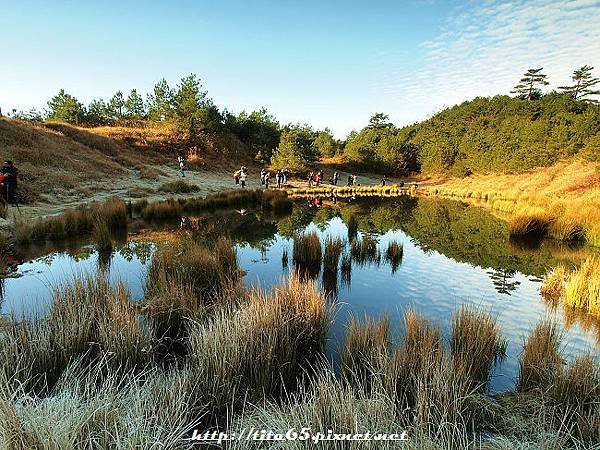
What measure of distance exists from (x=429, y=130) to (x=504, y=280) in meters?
69.0

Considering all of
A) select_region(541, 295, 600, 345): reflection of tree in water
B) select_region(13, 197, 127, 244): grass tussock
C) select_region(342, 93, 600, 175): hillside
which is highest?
select_region(342, 93, 600, 175): hillside

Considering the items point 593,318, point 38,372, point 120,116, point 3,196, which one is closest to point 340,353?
point 38,372

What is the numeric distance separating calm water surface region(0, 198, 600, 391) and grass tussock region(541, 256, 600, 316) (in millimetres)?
368

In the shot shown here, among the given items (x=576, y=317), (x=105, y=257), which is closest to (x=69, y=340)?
(x=105, y=257)

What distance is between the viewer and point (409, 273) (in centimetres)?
1006

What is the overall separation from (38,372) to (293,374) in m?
2.86

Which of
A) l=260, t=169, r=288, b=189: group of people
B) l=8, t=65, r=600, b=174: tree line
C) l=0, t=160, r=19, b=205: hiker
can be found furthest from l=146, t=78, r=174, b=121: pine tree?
l=0, t=160, r=19, b=205: hiker

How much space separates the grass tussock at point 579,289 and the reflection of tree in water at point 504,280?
2.38 ft

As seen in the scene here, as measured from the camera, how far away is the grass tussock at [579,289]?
7121 millimetres

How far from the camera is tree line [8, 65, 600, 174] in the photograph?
141 ft

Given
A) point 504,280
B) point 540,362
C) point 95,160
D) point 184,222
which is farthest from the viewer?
point 95,160

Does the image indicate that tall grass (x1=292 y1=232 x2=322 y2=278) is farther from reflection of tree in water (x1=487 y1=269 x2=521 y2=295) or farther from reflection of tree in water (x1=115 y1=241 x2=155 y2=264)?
reflection of tree in water (x1=487 y1=269 x2=521 y2=295)

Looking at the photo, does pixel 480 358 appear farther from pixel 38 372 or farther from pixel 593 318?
pixel 38 372

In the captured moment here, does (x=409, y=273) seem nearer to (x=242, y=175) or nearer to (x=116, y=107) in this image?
(x=242, y=175)
